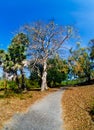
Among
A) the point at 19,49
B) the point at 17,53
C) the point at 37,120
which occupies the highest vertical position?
the point at 19,49

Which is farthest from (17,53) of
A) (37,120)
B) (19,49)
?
(37,120)

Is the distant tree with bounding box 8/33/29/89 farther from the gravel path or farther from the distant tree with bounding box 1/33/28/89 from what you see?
the gravel path

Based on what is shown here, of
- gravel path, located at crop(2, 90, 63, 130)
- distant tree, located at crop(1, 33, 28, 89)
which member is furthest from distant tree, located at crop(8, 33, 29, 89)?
gravel path, located at crop(2, 90, 63, 130)

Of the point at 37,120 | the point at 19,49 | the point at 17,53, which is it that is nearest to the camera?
the point at 37,120

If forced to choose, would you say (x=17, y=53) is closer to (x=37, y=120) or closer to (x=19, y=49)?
(x=19, y=49)

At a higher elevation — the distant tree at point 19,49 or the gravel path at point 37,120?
the distant tree at point 19,49

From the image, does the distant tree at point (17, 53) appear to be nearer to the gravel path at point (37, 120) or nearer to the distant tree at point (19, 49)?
the distant tree at point (19, 49)

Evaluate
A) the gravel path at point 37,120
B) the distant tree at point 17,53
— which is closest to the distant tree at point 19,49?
the distant tree at point 17,53

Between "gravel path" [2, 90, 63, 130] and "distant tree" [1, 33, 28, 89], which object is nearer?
"gravel path" [2, 90, 63, 130]

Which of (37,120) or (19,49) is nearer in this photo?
(37,120)

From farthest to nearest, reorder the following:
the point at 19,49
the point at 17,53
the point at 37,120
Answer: the point at 17,53
the point at 19,49
the point at 37,120

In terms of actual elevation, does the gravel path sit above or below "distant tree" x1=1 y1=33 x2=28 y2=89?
below

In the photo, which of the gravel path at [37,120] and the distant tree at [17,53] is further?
the distant tree at [17,53]

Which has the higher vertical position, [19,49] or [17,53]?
[19,49]
